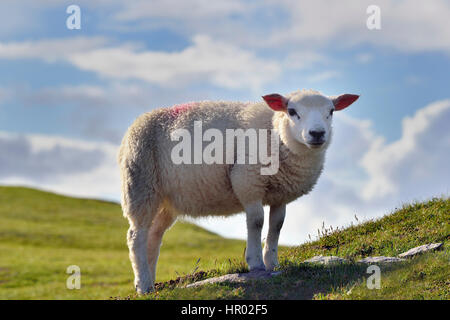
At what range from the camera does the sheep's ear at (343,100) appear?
29.6 ft

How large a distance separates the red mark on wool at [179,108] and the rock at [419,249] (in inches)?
195

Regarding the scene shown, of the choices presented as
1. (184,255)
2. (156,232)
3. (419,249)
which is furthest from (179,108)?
(184,255)

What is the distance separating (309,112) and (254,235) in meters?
2.25

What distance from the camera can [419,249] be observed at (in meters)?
10.4

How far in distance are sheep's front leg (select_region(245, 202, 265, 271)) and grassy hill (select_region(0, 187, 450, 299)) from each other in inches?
16.5

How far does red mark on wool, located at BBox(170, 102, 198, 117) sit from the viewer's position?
10.1 metres

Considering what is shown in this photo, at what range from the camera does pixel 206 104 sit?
32.7 feet

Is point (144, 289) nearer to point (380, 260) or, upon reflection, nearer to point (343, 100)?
point (380, 260)

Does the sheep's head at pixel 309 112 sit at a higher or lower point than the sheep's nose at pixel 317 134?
higher

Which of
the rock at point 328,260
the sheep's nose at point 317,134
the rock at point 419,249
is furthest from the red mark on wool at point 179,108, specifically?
the rock at point 419,249

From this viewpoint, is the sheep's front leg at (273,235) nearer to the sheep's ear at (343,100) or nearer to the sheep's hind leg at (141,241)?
the sheep's ear at (343,100)
